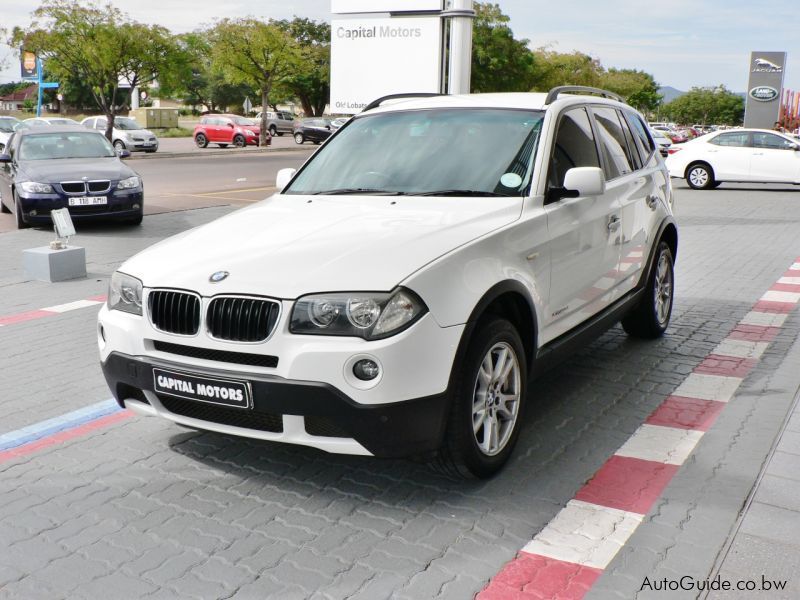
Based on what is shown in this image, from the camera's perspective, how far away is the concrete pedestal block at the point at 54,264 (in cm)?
909

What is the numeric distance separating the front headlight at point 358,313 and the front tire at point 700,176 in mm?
19889

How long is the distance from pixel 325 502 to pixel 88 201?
10124mm

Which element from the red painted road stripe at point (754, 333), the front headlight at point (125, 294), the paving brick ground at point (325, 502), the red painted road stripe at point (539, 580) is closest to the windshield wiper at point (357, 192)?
the front headlight at point (125, 294)

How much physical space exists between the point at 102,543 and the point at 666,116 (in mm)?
171574

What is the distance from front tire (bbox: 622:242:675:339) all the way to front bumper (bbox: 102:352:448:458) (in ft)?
10.3

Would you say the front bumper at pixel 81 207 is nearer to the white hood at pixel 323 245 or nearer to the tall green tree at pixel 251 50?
the white hood at pixel 323 245

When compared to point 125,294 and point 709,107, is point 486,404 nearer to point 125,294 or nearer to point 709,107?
point 125,294

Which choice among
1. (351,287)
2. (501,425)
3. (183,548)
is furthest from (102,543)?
(501,425)

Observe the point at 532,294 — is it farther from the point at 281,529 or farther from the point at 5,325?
the point at 5,325

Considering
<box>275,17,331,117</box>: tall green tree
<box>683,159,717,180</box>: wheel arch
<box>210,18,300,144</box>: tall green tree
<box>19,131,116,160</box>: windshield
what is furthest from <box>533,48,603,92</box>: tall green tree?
<box>19,131,116,160</box>: windshield

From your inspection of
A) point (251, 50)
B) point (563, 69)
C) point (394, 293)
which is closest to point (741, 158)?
point (394, 293)

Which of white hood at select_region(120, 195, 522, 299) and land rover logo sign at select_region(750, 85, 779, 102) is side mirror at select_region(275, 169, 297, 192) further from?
land rover logo sign at select_region(750, 85, 779, 102)

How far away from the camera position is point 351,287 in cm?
342

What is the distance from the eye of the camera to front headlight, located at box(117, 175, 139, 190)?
1312 centimetres
